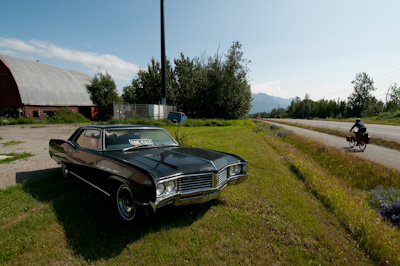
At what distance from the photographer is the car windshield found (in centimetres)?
394

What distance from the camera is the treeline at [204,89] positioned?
96.7ft

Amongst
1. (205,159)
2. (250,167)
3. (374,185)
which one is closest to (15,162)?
(205,159)

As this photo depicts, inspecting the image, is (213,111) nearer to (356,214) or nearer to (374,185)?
(374,185)

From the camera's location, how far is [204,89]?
31.0 m

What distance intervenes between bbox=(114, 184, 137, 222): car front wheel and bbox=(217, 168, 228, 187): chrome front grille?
1.34 m

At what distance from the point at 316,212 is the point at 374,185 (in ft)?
15.7

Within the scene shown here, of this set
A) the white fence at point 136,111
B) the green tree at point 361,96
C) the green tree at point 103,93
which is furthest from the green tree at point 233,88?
the green tree at point 361,96

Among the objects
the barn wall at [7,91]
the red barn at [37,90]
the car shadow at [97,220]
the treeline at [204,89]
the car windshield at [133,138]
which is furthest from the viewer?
the treeline at [204,89]

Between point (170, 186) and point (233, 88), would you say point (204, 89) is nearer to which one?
point (233, 88)

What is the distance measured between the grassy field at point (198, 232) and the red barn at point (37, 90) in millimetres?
24915

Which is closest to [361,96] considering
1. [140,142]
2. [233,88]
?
[233,88]

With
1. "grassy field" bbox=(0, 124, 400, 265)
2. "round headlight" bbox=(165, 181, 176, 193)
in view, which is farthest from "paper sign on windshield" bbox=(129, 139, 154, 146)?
"round headlight" bbox=(165, 181, 176, 193)

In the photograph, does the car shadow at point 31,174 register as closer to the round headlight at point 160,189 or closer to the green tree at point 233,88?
the round headlight at point 160,189

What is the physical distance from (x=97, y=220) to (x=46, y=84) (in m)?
29.8
